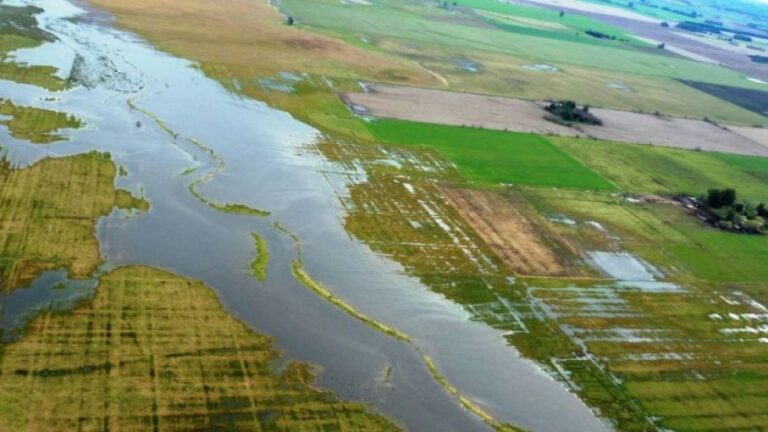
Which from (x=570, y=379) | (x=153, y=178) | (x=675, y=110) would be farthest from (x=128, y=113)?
(x=675, y=110)

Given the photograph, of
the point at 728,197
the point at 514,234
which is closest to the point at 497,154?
the point at 514,234

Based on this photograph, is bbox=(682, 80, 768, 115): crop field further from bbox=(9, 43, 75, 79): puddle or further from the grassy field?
the grassy field

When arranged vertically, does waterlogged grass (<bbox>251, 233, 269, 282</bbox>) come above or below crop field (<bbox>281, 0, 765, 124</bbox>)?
below

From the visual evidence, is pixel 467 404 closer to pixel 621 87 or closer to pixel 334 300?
pixel 334 300

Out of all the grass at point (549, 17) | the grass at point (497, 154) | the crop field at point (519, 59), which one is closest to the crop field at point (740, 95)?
the crop field at point (519, 59)

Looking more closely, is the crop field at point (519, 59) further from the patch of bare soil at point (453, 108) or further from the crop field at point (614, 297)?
the crop field at point (614, 297)

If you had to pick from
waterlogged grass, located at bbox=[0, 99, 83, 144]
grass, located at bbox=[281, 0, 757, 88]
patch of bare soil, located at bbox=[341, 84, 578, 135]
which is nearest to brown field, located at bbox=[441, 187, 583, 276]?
patch of bare soil, located at bbox=[341, 84, 578, 135]
